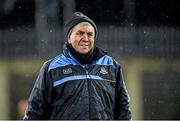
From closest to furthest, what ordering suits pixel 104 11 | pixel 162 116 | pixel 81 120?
pixel 81 120, pixel 162 116, pixel 104 11

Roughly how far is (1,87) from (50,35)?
7.71ft

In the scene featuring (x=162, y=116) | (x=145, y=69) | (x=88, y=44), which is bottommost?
(x=162, y=116)

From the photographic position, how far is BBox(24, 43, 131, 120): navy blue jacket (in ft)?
14.6

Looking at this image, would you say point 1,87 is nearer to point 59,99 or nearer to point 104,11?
point 104,11

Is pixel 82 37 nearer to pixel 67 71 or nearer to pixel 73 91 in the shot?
pixel 67 71

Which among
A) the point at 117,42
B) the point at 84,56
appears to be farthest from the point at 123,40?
the point at 84,56

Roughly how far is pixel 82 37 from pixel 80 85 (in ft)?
1.14

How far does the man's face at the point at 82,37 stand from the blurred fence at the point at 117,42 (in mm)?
11060

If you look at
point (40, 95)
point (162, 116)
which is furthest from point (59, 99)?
point (162, 116)

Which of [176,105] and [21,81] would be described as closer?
[176,105]

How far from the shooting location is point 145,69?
1661 centimetres

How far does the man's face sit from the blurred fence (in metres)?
11.1

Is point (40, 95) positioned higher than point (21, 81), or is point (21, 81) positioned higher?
point (40, 95)

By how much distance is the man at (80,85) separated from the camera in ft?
14.6
